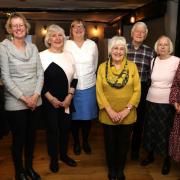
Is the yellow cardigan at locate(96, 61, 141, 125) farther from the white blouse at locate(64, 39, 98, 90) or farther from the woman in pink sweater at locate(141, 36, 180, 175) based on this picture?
the white blouse at locate(64, 39, 98, 90)

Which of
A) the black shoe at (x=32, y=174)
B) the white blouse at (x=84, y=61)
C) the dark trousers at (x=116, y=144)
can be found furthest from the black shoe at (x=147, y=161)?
the black shoe at (x=32, y=174)

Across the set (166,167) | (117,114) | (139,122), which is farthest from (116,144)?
(166,167)

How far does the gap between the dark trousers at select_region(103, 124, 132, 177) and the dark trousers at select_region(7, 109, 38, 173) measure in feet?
2.17

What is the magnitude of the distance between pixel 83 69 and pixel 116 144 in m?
0.85

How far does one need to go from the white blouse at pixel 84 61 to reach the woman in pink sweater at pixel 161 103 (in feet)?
2.11

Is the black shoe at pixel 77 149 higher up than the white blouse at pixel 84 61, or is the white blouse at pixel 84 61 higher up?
the white blouse at pixel 84 61

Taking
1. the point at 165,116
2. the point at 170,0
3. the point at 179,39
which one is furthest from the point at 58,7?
the point at 165,116

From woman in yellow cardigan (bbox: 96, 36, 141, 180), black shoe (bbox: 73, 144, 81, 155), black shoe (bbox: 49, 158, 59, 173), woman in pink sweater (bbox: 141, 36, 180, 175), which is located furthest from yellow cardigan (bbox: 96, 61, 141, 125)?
black shoe (bbox: 73, 144, 81, 155)

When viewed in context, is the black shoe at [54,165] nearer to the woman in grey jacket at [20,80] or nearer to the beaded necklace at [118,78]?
the woman in grey jacket at [20,80]

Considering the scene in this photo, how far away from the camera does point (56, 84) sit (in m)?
2.75

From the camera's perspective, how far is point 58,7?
285 inches

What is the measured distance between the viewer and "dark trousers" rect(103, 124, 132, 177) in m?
2.66

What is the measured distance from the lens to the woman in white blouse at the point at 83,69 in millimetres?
3059

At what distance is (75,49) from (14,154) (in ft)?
3.99
